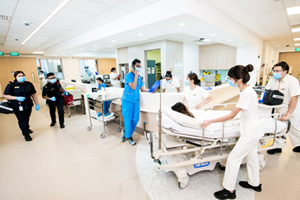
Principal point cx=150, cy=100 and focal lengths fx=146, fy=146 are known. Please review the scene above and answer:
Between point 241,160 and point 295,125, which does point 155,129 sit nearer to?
point 241,160

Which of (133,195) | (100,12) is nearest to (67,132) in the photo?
(133,195)

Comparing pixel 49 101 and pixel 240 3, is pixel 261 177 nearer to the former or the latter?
pixel 240 3

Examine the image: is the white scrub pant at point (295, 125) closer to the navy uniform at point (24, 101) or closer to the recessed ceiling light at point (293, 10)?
the recessed ceiling light at point (293, 10)

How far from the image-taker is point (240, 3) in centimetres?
289

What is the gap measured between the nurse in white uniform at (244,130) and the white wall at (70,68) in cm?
1058

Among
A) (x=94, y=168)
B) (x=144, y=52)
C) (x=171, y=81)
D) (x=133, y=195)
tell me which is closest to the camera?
(x=133, y=195)

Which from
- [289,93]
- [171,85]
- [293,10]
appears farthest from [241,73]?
[293,10]

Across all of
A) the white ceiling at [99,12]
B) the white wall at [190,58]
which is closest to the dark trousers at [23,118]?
the white ceiling at [99,12]

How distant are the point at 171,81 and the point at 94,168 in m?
2.76

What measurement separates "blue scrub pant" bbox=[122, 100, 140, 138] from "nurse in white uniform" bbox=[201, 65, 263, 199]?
64.8 inches

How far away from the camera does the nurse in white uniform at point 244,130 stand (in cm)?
155

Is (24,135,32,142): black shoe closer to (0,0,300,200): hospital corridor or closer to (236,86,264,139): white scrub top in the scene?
(0,0,300,200): hospital corridor

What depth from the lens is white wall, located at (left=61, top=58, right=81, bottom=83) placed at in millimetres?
9801

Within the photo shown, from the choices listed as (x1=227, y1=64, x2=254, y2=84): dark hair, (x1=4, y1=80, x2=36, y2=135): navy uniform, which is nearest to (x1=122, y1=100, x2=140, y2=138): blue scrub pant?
(x1=227, y1=64, x2=254, y2=84): dark hair
